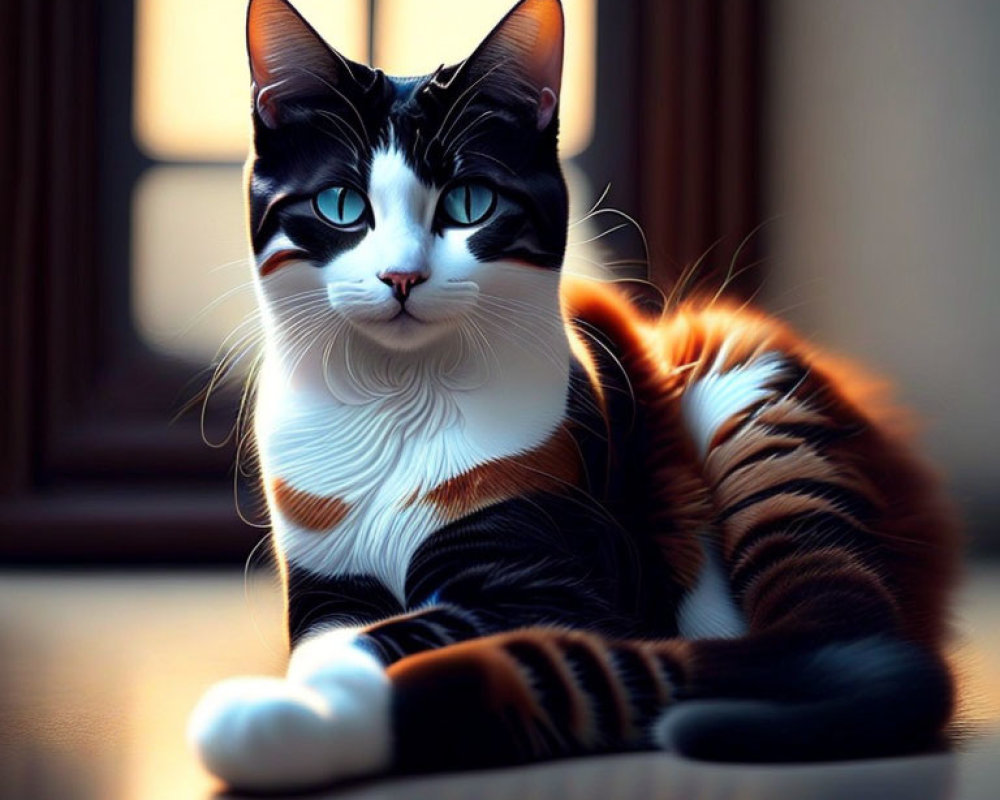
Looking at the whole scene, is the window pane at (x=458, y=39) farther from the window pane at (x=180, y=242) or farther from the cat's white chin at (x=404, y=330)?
the cat's white chin at (x=404, y=330)

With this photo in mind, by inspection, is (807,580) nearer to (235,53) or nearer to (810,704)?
(810,704)

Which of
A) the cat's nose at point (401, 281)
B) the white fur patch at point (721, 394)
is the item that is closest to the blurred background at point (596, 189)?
the white fur patch at point (721, 394)

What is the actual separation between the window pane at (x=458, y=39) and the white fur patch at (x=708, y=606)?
1.12 metres

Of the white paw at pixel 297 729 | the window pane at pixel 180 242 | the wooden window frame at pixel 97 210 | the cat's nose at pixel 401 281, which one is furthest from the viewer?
the window pane at pixel 180 242

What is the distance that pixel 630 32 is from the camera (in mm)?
1819

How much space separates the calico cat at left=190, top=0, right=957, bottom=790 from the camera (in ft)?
2.21

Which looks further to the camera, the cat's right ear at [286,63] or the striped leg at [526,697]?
the cat's right ear at [286,63]

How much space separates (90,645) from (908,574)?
0.70 m

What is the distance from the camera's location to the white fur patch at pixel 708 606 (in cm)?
83

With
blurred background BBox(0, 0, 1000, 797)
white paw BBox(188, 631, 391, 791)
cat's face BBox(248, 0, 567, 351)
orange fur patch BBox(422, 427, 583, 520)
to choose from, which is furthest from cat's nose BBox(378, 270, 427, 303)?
blurred background BBox(0, 0, 1000, 797)

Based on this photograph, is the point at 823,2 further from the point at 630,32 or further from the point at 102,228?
the point at 102,228

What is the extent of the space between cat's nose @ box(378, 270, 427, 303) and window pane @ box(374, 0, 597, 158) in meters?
1.15

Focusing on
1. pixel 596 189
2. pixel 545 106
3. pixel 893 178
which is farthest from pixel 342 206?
pixel 893 178

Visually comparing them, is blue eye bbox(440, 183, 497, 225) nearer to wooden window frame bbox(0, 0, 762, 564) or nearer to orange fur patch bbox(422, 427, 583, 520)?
orange fur patch bbox(422, 427, 583, 520)
